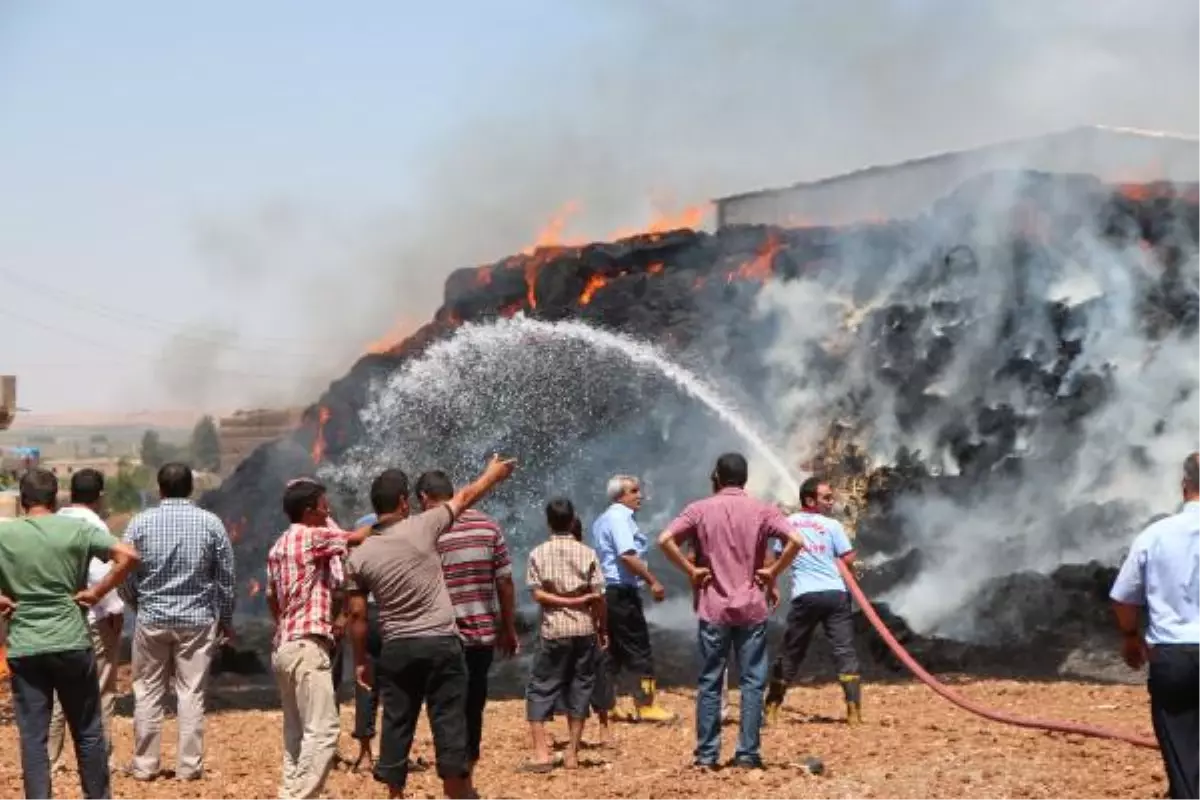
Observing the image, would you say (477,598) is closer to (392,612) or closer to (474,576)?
(474,576)

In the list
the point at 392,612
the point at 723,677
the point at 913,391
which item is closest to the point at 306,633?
the point at 392,612

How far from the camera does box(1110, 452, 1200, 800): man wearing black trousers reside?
7.14m

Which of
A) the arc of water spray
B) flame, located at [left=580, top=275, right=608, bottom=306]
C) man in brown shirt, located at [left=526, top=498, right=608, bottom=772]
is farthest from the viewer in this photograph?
flame, located at [left=580, top=275, right=608, bottom=306]

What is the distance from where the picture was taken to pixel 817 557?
1254cm

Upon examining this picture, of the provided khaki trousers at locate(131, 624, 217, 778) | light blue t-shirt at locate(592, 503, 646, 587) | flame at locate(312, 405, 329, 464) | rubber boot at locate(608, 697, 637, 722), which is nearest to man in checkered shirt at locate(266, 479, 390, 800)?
khaki trousers at locate(131, 624, 217, 778)

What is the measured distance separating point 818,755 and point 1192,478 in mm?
4531

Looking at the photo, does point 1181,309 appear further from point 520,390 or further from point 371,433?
point 371,433

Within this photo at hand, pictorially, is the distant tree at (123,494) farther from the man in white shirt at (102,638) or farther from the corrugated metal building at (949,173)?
the man in white shirt at (102,638)

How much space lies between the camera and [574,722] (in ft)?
36.4

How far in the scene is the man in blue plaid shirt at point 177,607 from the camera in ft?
33.6

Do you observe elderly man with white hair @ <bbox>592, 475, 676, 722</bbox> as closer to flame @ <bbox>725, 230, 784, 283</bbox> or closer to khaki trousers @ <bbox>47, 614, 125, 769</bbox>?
khaki trousers @ <bbox>47, 614, 125, 769</bbox>

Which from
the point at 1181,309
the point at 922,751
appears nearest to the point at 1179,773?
the point at 922,751

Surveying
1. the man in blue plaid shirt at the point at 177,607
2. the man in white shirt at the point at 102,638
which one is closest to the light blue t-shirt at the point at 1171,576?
the man in blue plaid shirt at the point at 177,607

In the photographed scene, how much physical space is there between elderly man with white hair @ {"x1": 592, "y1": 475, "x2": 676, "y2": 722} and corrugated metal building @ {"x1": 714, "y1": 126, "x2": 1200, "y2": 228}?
14.2 m
